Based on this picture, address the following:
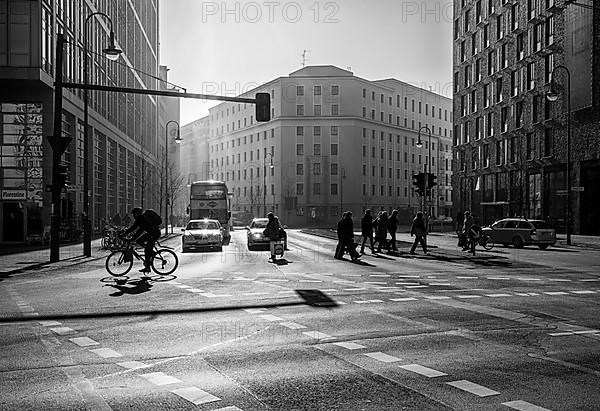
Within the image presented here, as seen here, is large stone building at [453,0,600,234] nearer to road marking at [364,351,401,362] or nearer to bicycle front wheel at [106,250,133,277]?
bicycle front wheel at [106,250,133,277]

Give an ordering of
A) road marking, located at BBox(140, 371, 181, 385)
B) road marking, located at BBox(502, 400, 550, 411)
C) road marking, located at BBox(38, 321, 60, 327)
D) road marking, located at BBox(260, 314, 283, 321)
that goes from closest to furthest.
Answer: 1. road marking, located at BBox(502, 400, 550, 411)
2. road marking, located at BBox(140, 371, 181, 385)
3. road marking, located at BBox(38, 321, 60, 327)
4. road marking, located at BBox(260, 314, 283, 321)

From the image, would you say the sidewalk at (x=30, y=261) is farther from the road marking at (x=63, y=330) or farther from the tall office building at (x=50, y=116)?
the road marking at (x=63, y=330)

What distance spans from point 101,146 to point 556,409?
1977 inches

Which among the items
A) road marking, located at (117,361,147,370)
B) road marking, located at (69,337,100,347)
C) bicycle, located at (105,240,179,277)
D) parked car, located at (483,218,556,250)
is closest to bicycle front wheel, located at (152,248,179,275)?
bicycle, located at (105,240,179,277)

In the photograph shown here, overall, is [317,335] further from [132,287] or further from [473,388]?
[132,287]

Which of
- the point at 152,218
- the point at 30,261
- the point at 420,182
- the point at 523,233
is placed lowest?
the point at 30,261

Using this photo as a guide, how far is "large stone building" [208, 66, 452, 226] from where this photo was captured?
355ft

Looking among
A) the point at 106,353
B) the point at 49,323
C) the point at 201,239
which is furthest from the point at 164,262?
the point at 201,239

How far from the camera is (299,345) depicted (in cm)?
858

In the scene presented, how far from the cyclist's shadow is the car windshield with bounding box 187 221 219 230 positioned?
16.1 meters

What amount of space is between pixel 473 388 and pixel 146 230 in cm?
1323

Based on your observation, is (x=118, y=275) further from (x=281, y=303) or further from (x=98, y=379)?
(x=98, y=379)

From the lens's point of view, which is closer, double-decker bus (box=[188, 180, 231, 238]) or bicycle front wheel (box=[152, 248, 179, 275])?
bicycle front wheel (box=[152, 248, 179, 275])

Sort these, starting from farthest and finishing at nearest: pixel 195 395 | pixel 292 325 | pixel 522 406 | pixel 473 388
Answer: pixel 292 325 < pixel 473 388 < pixel 195 395 < pixel 522 406
